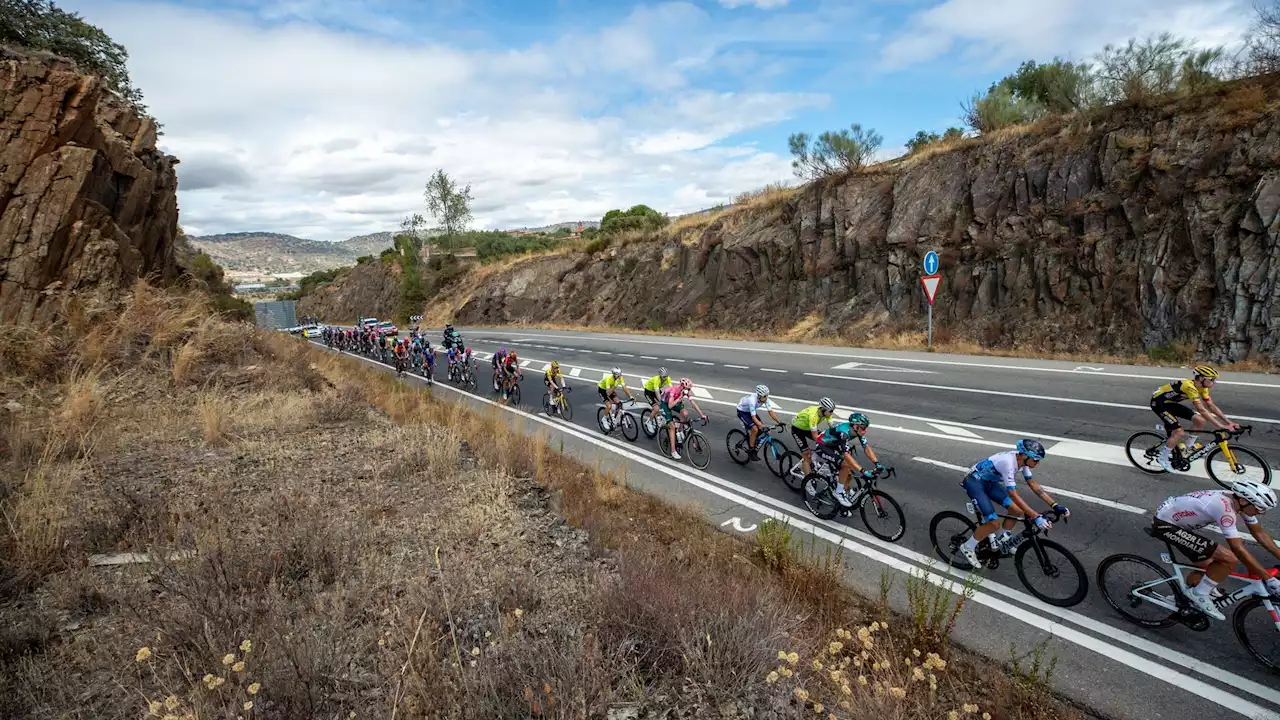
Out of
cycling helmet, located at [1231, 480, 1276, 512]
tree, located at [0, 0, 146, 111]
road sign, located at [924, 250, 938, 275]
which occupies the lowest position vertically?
cycling helmet, located at [1231, 480, 1276, 512]

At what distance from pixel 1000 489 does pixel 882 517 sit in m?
1.42

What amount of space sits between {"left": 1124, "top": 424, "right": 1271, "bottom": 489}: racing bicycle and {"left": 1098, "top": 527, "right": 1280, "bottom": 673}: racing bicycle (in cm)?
320

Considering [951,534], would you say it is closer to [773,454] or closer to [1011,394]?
[773,454]

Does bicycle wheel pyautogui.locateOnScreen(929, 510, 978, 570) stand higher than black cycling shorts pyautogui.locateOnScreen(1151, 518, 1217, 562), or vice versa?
black cycling shorts pyautogui.locateOnScreen(1151, 518, 1217, 562)

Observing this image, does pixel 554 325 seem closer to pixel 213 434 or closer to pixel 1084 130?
pixel 1084 130

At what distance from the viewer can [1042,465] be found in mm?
7941

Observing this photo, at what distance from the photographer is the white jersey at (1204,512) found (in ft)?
14.4

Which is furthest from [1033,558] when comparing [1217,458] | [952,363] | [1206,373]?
[952,363]

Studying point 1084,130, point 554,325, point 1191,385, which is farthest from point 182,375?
point 554,325

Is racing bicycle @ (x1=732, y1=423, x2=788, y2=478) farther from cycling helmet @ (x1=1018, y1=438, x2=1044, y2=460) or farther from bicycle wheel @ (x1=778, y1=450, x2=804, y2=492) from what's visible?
cycling helmet @ (x1=1018, y1=438, x2=1044, y2=460)

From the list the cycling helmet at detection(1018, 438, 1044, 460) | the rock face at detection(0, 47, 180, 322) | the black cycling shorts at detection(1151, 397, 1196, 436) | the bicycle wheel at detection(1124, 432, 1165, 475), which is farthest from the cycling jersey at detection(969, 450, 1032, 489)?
the rock face at detection(0, 47, 180, 322)

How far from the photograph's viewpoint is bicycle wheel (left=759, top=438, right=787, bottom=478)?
8570 mm

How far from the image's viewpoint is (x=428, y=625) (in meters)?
3.70

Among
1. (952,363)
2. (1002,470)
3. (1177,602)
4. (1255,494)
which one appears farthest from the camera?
(952,363)
